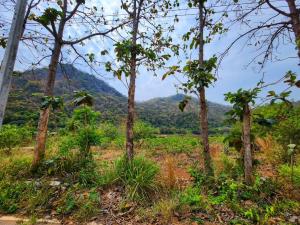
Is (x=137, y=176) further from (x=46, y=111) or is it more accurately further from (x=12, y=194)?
(x=46, y=111)

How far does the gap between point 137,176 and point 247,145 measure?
7.19ft

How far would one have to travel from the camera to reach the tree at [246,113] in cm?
514

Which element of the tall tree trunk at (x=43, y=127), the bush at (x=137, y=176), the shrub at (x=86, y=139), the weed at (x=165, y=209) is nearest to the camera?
the weed at (x=165, y=209)

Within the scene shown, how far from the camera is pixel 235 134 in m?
5.83

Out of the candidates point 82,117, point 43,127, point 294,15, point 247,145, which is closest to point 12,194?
point 43,127

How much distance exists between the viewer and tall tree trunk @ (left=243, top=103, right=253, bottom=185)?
524 cm

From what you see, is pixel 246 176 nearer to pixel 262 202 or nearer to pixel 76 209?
pixel 262 202

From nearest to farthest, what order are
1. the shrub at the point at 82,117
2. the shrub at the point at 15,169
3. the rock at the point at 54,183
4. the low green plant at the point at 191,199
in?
the low green plant at the point at 191,199 < the rock at the point at 54,183 < the shrub at the point at 15,169 < the shrub at the point at 82,117

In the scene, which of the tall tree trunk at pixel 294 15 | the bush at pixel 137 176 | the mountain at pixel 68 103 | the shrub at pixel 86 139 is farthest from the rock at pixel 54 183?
the tall tree trunk at pixel 294 15

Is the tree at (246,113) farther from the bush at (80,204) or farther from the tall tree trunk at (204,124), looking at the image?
the bush at (80,204)

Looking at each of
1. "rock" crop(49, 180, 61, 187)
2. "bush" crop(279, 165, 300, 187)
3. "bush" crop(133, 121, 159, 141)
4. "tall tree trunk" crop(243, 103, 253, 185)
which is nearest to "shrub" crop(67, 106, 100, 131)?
"rock" crop(49, 180, 61, 187)

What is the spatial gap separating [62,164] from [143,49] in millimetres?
3225

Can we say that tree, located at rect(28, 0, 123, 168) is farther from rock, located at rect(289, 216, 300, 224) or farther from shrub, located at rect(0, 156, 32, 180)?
rock, located at rect(289, 216, 300, 224)

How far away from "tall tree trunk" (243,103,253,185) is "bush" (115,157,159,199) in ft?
5.82
